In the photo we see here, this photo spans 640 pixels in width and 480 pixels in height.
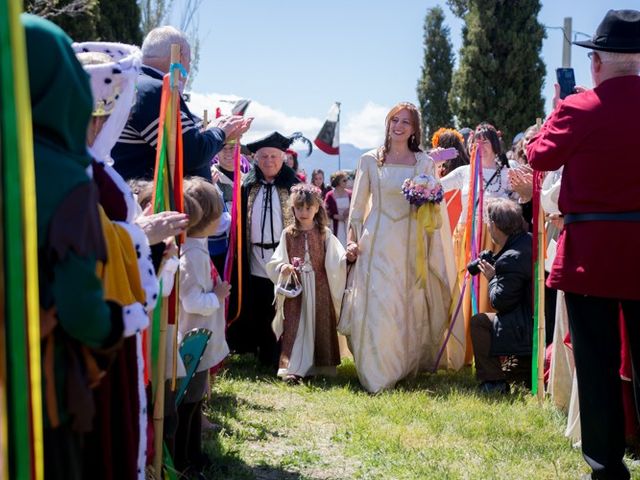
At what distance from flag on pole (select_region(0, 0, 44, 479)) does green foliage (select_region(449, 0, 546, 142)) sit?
25.8m

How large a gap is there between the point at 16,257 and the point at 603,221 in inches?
106

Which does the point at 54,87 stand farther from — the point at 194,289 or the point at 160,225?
the point at 194,289

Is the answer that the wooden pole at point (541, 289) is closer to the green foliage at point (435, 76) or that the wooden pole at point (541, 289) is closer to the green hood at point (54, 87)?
the green hood at point (54, 87)

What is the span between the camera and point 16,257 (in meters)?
1.65

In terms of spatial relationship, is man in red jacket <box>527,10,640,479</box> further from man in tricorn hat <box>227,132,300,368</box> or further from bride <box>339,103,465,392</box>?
man in tricorn hat <box>227,132,300,368</box>

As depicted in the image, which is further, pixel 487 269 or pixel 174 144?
pixel 487 269

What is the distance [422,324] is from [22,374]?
524cm

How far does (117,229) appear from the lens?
91.7 inches

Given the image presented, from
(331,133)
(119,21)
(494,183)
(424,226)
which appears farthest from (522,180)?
(119,21)

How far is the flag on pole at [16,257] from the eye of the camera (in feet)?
5.29

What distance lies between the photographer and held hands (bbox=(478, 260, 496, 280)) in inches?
242

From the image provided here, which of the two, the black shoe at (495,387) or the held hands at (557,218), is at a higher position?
the held hands at (557,218)

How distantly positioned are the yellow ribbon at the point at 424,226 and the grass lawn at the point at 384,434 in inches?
34.3

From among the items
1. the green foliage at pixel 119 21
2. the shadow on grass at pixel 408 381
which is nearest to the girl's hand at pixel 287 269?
the shadow on grass at pixel 408 381
